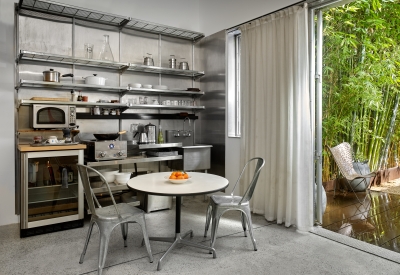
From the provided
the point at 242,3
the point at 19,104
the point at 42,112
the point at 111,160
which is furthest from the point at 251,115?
the point at 19,104

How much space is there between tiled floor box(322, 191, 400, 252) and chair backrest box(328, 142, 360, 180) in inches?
16.5

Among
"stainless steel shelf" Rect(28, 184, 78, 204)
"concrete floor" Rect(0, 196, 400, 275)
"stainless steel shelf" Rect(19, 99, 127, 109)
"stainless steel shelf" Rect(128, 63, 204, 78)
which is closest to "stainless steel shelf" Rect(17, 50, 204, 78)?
"stainless steel shelf" Rect(128, 63, 204, 78)

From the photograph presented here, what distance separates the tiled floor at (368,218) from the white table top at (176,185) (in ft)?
5.44

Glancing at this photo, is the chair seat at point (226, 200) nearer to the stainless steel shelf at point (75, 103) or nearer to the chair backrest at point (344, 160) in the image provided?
the stainless steel shelf at point (75, 103)

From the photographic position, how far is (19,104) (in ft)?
11.8

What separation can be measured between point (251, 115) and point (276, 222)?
4.65 feet

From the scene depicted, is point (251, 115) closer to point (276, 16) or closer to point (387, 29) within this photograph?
point (276, 16)

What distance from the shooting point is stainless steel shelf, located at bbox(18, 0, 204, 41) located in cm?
365

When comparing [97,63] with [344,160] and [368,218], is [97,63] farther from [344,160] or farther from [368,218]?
[368,218]

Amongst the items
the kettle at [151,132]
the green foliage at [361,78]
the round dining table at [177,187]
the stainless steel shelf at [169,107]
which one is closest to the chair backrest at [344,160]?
the green foliage at [361,78]

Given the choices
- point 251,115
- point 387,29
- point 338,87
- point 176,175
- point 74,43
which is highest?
point 387,29

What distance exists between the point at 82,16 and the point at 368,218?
4.66 m

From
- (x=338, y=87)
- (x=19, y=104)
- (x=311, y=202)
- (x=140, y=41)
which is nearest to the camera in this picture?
(x=311, y=202)

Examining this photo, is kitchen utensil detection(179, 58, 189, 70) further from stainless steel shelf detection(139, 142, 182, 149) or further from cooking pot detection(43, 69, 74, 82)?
cooking pot detection(43, 69, 74, 82)
